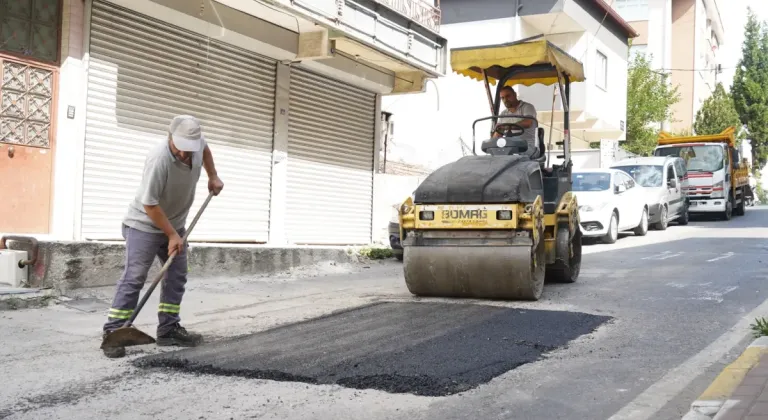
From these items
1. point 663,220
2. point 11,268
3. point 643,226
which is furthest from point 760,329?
point 663,220

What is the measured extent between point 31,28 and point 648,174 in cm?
1647

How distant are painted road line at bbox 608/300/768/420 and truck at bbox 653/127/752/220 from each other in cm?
1782

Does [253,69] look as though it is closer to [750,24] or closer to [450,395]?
[450,395]

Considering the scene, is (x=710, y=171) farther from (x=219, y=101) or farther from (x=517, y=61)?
(x=219, y=101)

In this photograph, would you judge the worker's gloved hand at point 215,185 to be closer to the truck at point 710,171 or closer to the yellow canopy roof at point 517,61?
the yellow canopy roof at point 517,61

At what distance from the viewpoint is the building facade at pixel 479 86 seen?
84.1 ft

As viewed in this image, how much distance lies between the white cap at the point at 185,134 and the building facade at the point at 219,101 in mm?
3928

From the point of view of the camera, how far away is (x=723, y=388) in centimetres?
445

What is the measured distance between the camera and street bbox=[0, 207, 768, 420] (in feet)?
14.7

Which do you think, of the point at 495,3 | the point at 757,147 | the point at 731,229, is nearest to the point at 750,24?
the point at 757,147

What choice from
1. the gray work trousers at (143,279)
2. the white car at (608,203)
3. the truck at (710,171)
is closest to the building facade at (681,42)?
the truck at (710,171)

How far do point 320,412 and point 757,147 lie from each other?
5373 cm

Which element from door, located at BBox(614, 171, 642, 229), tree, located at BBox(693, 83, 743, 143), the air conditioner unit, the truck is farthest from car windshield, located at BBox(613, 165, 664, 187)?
tree, located at BBox(693, 83, 743, 143)

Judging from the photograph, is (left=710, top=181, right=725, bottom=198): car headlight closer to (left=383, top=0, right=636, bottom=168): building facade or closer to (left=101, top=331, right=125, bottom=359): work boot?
(left=383, top=0, right=636, bottom=168): building facade
